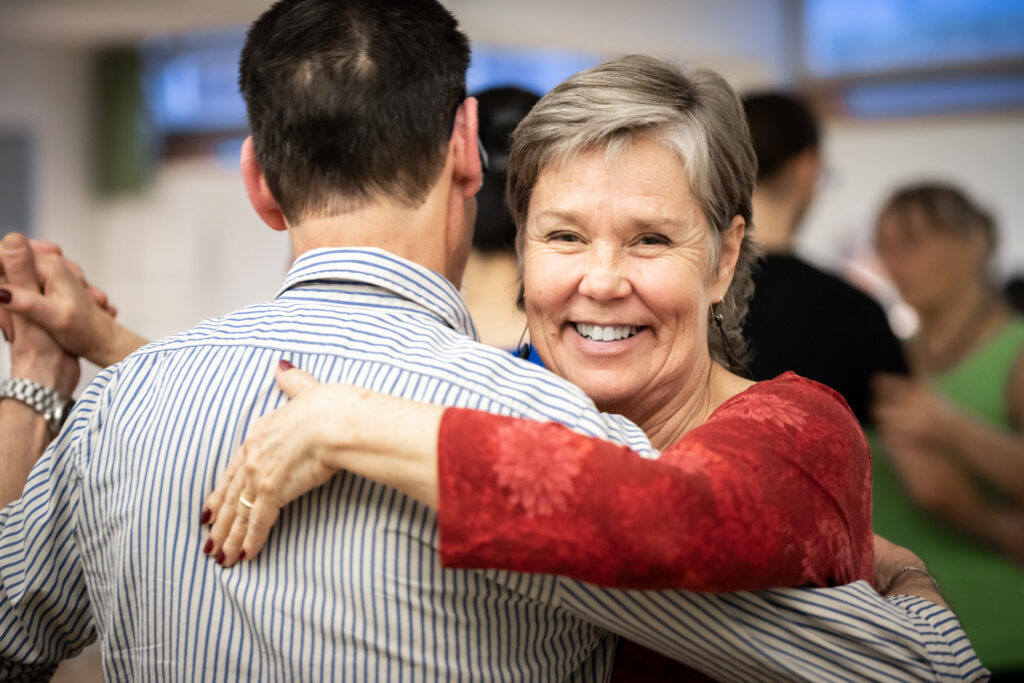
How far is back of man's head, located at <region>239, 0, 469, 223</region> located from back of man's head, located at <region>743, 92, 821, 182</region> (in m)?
1.71

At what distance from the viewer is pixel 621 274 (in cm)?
146

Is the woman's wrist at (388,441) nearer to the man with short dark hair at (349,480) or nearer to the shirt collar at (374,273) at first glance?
the man with short dark hair at (349,480)

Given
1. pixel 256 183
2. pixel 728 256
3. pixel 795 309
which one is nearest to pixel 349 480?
pixel 256 183

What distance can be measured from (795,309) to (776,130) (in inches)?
22.3

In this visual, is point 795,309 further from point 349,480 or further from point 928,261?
point 349,480

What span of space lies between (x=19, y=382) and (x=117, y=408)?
561mm

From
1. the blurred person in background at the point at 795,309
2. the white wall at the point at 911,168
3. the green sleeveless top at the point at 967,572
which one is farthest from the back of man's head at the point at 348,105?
the white wall at the point at 911,168

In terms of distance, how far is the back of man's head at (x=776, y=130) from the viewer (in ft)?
9.06

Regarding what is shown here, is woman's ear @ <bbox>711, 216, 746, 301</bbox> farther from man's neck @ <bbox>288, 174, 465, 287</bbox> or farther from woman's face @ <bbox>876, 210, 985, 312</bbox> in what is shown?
woman's face @ <bbox>876, 210, 985, 312</bbox>

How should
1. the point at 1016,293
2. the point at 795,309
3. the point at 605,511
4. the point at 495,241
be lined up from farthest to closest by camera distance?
the point at 1016,293
the point at 795,309
the point at 495,241
the point at 605,511

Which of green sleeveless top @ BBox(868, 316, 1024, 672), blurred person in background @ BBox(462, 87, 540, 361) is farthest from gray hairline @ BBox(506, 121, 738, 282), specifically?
green sleeveless top @ BBox(868, 316, 1024, 672)

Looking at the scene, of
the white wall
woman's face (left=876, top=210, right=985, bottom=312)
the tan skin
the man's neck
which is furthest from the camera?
the white wall

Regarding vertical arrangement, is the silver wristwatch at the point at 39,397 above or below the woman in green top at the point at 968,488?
above

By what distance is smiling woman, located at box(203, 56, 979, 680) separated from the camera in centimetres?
100
